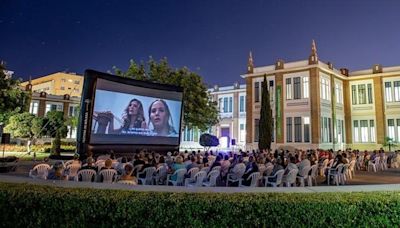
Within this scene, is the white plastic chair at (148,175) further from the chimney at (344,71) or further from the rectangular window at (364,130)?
the chimney at (344,71)

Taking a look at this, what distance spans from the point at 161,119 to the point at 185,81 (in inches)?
301

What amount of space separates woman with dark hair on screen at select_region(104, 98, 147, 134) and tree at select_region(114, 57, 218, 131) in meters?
8.37

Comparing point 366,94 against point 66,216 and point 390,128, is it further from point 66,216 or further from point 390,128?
point 66,216

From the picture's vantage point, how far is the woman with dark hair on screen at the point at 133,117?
20750 mm

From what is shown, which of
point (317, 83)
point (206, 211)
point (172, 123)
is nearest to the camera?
point (206, 211)

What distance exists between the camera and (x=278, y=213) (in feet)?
14.8

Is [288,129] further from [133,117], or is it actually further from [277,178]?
[277,178]

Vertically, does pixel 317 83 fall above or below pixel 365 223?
above

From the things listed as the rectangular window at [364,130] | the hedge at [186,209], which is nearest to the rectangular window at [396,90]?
the rectangular window at [364,130]

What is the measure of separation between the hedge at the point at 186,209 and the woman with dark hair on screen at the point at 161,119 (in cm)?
1785

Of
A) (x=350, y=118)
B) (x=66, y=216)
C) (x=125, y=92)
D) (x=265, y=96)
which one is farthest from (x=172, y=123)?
(x=350, y=118)

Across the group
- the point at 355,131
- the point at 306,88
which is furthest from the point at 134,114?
the point at 355,131

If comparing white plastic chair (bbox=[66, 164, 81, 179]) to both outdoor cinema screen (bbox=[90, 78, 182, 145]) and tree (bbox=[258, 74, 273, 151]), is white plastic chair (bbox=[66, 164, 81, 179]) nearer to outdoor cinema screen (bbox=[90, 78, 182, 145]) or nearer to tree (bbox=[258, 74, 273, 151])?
outdoor cinema screen (bbox=[90, 78, 182, 145])

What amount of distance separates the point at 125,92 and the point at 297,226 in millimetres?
17868
